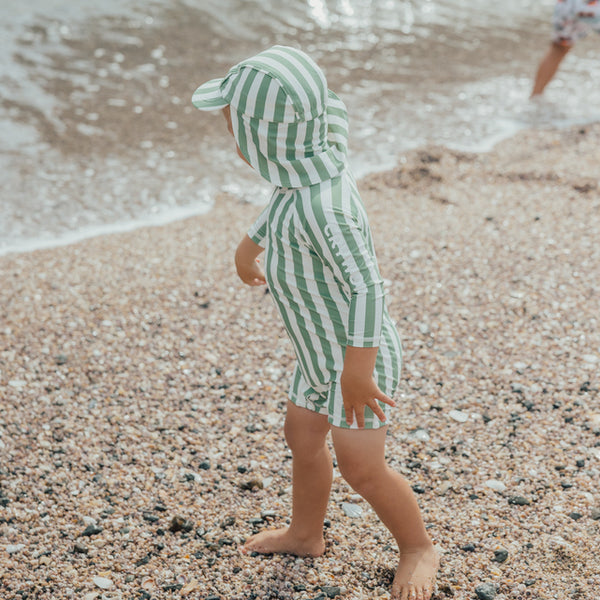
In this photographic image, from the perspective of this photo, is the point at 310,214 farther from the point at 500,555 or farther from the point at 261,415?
the point at 261,415

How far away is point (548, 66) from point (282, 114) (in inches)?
292

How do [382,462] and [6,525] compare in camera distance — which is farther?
[6,525]

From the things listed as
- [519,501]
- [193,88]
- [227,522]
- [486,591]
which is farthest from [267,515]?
[193,88]

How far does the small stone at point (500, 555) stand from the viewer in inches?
110

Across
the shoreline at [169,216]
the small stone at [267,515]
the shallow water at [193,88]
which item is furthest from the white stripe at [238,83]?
the shallow water at [193,88]

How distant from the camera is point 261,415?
3697 mm

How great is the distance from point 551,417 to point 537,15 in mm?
11201

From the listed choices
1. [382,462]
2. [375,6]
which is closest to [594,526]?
[382,462]

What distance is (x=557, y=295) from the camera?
4516mm

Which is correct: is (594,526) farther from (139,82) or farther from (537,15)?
(537,15)

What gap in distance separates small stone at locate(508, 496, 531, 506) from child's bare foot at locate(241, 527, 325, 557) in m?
0.82

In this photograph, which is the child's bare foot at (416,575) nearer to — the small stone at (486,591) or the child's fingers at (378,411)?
the small stone at (486,591)

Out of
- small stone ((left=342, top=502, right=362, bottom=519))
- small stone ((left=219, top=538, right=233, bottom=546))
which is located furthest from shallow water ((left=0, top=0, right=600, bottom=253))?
small stone ((left=342, top=502, right=362, bottom=519))

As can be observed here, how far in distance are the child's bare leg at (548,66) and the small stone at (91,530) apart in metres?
7.46
